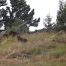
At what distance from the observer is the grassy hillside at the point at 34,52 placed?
15.4 metres

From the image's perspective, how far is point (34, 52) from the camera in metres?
19.5

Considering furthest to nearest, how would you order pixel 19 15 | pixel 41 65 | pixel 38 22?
1. pixel 38 22
2. pixel 19 15
3. pixel 41 65

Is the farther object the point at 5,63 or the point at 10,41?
the point at 10,41

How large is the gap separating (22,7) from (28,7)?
135 centimetres

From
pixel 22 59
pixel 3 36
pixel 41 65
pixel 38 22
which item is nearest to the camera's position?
pixel 41 65

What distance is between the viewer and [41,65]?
46.8 feet

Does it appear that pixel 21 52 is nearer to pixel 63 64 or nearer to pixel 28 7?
pixel 63 64

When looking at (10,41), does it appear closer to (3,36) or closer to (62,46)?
(3,36)

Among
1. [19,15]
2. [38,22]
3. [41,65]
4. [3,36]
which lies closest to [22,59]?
[41,65]

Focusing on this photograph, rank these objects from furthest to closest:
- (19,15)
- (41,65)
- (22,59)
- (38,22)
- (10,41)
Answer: (38,22) → (19,15) → (10,41) → (22,59) → (41,65)

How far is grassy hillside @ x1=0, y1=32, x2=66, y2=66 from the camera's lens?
15.4 m

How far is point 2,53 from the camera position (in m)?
19.4

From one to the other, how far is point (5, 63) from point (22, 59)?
1490 mm

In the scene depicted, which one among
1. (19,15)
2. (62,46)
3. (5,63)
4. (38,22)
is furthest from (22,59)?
(38,22)
